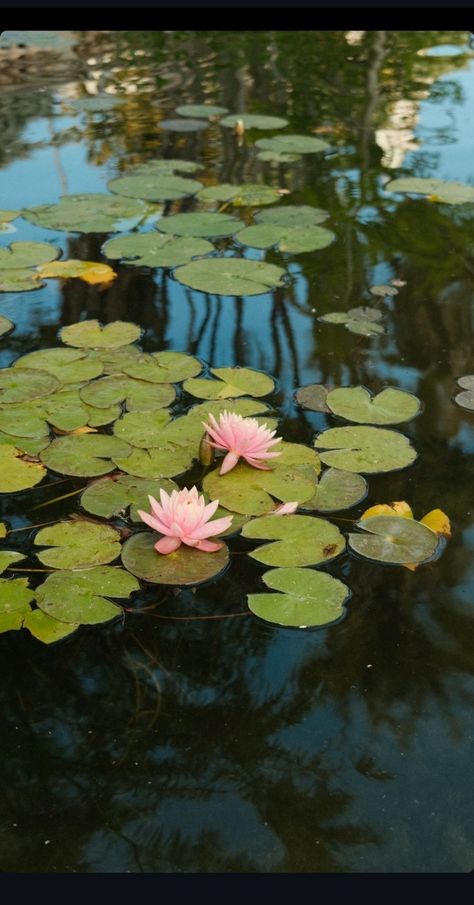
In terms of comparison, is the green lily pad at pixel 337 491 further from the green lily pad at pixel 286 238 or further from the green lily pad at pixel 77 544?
the green lily pad at pixel 286 238

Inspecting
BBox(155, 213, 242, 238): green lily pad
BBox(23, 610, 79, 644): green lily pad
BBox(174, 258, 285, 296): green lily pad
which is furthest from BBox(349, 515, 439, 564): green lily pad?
BBox(155, 213, 242, 238): green lily pad

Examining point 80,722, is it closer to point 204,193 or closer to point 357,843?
point 357,843

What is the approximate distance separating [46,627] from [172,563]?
11.7 inches

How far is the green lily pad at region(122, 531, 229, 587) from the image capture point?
1930mm

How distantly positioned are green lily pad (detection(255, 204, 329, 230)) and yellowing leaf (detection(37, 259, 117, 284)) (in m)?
0.73

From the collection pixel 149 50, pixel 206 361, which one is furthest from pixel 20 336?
pixel 149 50

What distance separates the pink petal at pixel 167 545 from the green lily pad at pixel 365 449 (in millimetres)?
485

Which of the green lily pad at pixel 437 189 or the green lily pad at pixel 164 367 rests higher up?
the green lily pad at pixel 437 189

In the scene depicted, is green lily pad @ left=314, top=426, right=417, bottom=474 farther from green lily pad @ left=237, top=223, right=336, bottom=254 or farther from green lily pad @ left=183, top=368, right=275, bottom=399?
green lily pad @ left=237, top=223, right=336, bottom=254

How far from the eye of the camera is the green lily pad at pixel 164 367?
2.68 m

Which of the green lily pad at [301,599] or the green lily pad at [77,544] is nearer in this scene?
the green lily pad at [301,599]

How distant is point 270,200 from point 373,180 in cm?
57

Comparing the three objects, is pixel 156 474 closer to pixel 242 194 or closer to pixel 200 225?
pixel 200 225

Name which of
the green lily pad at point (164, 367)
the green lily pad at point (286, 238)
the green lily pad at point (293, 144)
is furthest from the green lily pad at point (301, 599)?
the green lily pad at point (293, 144)
